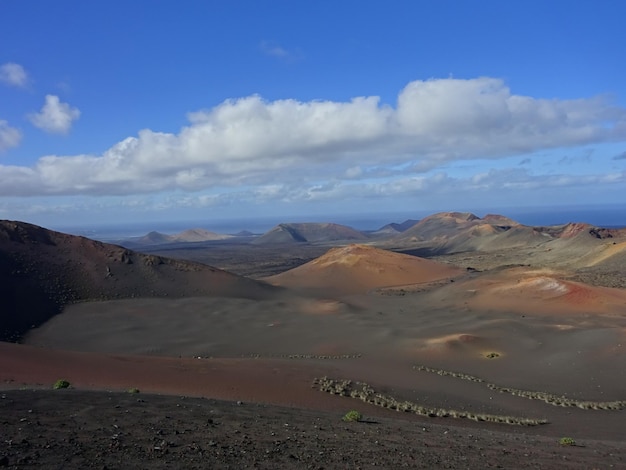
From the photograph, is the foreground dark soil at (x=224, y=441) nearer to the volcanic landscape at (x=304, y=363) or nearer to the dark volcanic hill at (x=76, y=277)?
the volcanic landscape at (x=304, y=363)

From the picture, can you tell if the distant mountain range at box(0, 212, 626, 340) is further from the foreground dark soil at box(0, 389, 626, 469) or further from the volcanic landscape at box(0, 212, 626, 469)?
the foreground dark soil at box(0, 389, 626, 469)

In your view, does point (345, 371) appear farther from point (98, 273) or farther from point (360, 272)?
point (360, 272)

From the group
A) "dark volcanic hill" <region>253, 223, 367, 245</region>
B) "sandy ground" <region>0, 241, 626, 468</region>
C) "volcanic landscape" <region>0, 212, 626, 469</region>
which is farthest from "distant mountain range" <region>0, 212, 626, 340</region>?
"dark volcanic hill" <region>253, 223, 367, 245</region>

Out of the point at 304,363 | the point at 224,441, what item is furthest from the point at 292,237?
the point at 224,441

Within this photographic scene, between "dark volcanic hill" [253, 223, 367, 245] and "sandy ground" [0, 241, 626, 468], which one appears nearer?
"sandy ground" [0, 241, 626, 468]

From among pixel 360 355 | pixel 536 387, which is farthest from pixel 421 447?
pixel 360 355
